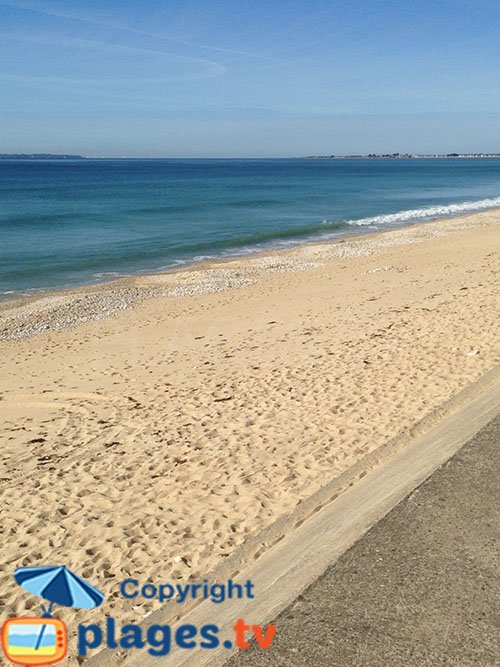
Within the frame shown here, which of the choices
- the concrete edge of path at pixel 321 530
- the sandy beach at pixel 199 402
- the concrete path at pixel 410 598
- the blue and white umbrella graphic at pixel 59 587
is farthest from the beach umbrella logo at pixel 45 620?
the concrete path at pixel 410 598

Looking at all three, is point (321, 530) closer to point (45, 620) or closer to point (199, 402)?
point (45, 620)

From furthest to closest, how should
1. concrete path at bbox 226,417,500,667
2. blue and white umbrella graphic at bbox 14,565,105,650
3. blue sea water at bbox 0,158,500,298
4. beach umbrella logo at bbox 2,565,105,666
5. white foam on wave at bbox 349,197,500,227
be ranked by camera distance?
1. white foam on wave at bbox 349,197,500,227
2. blue sea water at bbox 0,158,500,298
3. blue and white umbrella graphic at bbox 14,565,105,650
4. beach umbrella logo at bbox 2,565,105,666
5. concrete path at bbox 226,417,500,667

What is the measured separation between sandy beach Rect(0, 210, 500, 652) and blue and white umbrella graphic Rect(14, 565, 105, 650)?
3.7 inches

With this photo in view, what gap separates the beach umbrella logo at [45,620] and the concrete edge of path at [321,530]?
1.14ft

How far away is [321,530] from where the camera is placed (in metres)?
5.25

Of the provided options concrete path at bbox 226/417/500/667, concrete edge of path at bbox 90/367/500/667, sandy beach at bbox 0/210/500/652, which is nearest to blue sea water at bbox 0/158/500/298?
sandy beach at bbox 0/210/500/652

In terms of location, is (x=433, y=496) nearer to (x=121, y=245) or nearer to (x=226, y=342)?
(x=226, y=342)

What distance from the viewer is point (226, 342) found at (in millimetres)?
12461

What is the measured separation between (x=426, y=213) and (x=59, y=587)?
39.7 m

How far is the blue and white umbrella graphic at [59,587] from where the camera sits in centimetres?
461

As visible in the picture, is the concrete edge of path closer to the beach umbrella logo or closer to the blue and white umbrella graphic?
the beach umbrella logo

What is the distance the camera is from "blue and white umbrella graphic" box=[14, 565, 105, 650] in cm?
461

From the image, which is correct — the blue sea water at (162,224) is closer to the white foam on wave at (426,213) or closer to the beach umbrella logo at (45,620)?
the white foam on wave at (426,213)

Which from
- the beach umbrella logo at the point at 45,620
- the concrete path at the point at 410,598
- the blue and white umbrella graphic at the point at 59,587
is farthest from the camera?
the blue and white umbrella graphic at the point at 59,587
